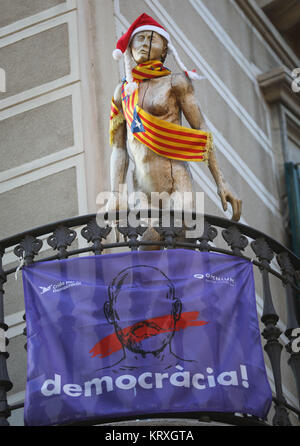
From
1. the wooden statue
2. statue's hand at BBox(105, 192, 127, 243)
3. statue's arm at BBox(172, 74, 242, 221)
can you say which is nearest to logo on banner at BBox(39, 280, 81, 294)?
statue's hand at BBox(105, 192, 127, 243)

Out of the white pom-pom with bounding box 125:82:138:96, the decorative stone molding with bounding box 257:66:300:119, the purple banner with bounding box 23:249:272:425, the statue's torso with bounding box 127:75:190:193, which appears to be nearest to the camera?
the purple banner with bounding box 23:249:272:425

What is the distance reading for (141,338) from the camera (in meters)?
7.02

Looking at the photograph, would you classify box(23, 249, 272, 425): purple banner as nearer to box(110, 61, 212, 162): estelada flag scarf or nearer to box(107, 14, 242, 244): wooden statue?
box(107, 14, 242, 244): wooden statue

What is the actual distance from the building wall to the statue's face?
1.26 meters

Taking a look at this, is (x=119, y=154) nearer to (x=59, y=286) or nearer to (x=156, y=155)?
(x=156, y=155)

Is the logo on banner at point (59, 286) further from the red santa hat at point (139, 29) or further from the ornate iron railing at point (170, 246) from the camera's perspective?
the red santa hat at point (139, 29)

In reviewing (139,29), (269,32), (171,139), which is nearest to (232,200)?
(171,139)

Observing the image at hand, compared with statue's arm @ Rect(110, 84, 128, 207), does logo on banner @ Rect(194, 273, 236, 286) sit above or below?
below

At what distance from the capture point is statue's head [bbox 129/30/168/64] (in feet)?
26.2

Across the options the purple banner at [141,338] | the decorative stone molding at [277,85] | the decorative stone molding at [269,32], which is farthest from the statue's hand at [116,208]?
the decorative stone molding at [269,32]

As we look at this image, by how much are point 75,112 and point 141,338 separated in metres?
2.90

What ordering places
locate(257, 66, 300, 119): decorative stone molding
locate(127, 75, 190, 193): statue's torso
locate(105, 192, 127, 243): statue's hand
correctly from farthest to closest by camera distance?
locate(257, 66, 300, 119): decorative stone molding < locate(127, 75, 190, 193): statue's torso < locate(105, 192, 127, 243): statue's hand

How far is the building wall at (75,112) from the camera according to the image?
9.12 m
